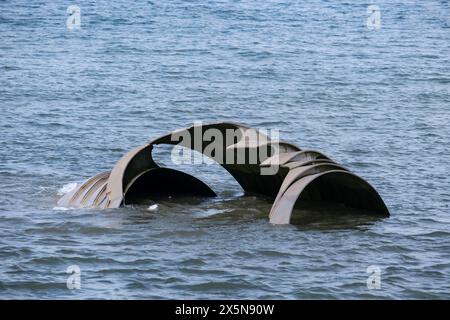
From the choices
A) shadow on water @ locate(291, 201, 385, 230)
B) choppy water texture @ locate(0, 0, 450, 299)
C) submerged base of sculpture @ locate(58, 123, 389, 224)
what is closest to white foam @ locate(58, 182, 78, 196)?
choppy water texture @ locate(0, 0, 450, 299)

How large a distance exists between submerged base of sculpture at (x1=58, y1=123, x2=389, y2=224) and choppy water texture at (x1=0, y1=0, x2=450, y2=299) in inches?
18.6

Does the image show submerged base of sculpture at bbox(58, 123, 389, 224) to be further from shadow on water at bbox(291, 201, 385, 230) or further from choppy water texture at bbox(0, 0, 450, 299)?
choppy water texture at bbox(0, 0, 450, 299)

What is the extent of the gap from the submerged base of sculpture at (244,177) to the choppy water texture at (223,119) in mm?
473

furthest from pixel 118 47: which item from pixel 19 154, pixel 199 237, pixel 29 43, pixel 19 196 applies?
pixel 199 237

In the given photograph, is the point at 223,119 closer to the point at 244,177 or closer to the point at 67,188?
the point at 244,177

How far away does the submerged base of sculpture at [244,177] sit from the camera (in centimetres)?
2130

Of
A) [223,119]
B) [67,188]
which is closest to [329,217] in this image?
[67,188]

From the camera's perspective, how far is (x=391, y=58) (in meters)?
44.3

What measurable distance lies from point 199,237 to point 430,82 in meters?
21.2

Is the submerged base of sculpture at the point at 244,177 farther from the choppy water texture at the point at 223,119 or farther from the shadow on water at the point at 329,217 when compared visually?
the choppy water texture at the point at 223,119

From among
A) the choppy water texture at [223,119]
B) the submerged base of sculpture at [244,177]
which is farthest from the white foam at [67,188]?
the submerged base of sculpture at [244,177]

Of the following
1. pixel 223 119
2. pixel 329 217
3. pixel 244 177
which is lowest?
pixel 329 217

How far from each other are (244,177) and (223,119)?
9.38 metres

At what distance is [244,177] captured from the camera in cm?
2398
